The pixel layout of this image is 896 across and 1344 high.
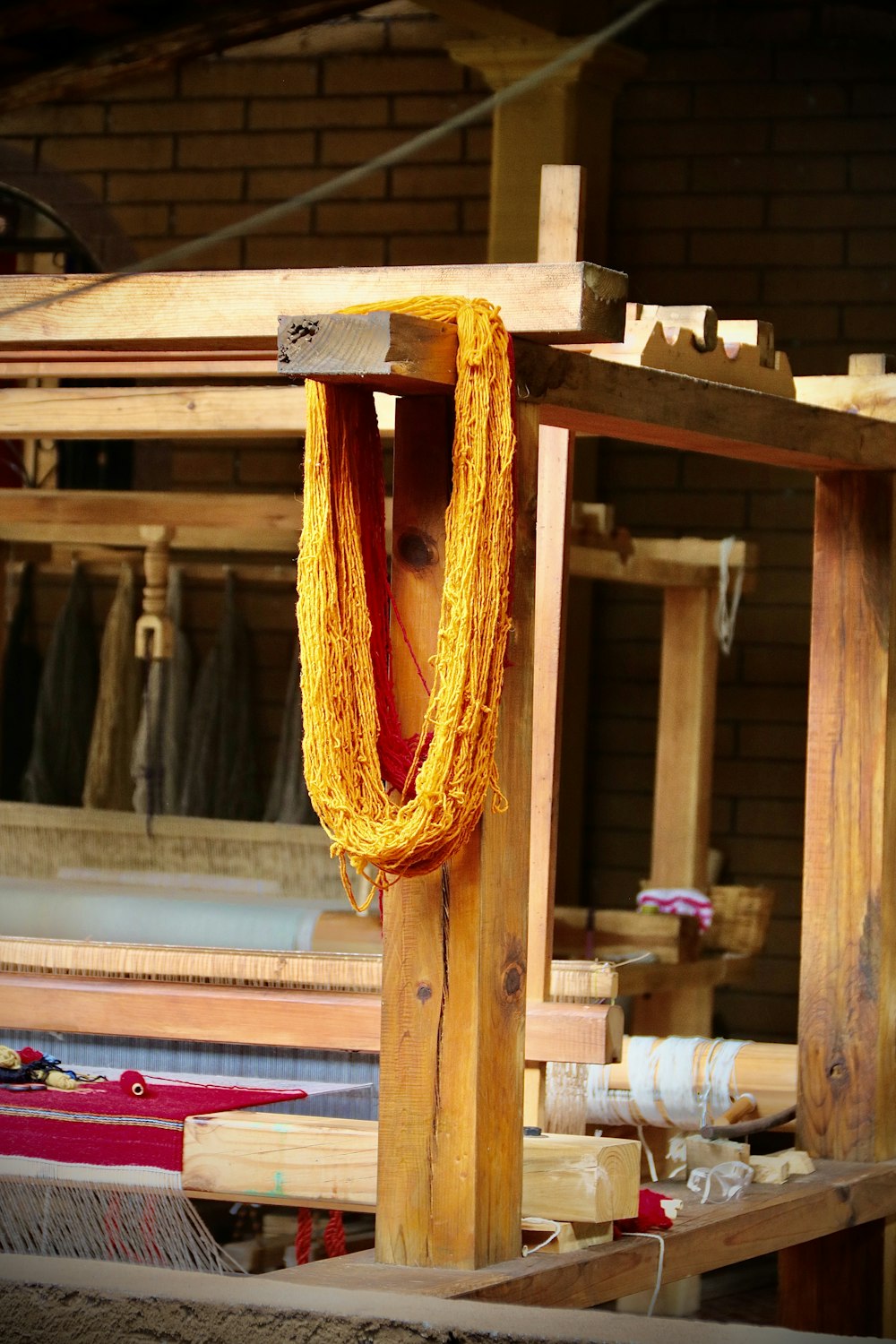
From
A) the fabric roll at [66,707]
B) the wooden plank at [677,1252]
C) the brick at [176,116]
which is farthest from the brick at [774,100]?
the wooden plank at [677,1252]

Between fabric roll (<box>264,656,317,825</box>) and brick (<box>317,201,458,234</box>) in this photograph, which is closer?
fabric roll (<box>264,656,317,825</box>)

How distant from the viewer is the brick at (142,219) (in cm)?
781

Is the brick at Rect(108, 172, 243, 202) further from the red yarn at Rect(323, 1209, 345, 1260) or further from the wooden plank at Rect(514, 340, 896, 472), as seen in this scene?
the red yarn at Rect(323, 1209, 345, 1260)

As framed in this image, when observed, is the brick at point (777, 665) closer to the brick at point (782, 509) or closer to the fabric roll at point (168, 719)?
the brick at point (782, 509)

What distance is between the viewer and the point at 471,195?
7.44m

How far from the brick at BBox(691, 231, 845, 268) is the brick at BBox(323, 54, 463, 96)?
1.12m

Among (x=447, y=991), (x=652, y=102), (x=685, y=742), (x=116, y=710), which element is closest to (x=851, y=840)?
(x=447, y=991)

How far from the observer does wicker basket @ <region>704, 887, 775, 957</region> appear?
549 centimetres

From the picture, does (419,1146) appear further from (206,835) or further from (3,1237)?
(206,835)

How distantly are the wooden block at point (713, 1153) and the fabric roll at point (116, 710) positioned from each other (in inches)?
145

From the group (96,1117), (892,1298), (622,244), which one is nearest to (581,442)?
(622,244)

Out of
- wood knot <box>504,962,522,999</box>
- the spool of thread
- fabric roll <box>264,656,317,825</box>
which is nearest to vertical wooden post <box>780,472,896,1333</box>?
wood knot <box>504,962,522,999</box>

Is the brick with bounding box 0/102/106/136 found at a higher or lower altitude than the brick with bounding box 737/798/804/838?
higher

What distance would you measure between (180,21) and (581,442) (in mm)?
2218
